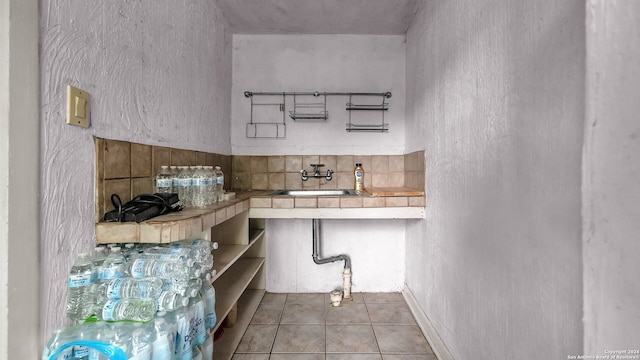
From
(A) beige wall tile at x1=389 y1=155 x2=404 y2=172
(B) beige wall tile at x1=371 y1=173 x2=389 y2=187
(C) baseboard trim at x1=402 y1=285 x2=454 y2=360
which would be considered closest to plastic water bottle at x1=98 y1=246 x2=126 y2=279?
(C) baseboard trim at x1=402 y1=285 x2=454 y2=360

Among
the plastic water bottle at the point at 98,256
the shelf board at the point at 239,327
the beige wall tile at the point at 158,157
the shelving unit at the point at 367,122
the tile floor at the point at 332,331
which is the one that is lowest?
the tile floor at the point at 332,331

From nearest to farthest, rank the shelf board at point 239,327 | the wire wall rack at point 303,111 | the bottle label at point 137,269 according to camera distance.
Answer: the bottle label at point 137,269 → the shelf board at point 239,327 → the wire wall rack at point 303,111

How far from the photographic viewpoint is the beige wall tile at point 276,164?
7.47 ft

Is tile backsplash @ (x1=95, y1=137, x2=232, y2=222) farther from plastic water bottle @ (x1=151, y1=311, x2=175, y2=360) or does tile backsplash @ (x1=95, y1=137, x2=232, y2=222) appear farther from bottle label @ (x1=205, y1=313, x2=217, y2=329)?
bottle label @ (x1=205, y1=313, x2=217, y2=329)

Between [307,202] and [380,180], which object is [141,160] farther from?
[380,180]

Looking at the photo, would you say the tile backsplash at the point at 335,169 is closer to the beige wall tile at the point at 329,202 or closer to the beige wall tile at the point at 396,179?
the beige wall tile at the point at 396,179

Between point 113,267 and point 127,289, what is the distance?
0.08m

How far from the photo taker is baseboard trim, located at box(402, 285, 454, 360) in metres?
1.42

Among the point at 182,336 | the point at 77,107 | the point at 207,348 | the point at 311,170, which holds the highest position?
the point at 77,107

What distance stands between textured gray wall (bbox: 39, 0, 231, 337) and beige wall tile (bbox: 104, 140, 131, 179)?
0.10 feet

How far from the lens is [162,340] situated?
2.60 feet

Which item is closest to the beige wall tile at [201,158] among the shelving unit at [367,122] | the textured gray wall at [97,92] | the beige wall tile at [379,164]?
the textured gray wall at [97,92]

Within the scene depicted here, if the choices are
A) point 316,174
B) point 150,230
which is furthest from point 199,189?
point 316,174

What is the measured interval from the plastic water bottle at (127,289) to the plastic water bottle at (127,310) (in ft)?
0.05
